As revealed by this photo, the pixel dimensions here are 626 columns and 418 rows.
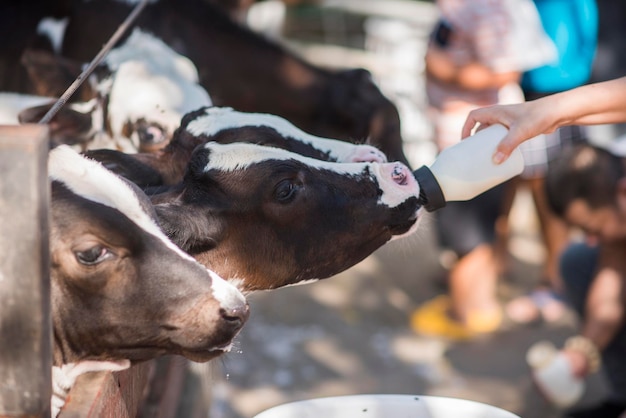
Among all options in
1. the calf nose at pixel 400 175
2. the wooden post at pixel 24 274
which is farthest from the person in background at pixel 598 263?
the wooden post at pixel 24 274

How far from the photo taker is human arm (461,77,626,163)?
2.07m

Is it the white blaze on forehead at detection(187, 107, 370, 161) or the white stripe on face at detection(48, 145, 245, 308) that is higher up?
the white stripe on face at detection(48, 145, 245, 308)

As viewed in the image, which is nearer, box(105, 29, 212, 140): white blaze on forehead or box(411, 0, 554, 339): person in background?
box(105, 29, 212, 140): white blaze on forehead

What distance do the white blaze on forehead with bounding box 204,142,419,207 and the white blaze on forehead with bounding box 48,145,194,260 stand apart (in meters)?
0.44

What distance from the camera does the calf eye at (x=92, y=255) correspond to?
5.29 feet

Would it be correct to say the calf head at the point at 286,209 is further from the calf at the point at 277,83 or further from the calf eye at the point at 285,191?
the calf at the point at 277,83

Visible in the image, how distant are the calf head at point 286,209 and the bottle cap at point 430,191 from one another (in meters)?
0.02

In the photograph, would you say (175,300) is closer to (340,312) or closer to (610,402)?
(610,402)

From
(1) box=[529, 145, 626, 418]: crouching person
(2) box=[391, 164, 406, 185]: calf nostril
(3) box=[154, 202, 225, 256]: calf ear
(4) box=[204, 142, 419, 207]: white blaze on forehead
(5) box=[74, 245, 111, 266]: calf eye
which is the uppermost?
(5) box=[74, 245, 111, 266]: calf eye

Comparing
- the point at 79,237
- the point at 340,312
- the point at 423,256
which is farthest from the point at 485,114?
the point at 423,256

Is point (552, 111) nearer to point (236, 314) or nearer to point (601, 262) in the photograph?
point (236, 314)

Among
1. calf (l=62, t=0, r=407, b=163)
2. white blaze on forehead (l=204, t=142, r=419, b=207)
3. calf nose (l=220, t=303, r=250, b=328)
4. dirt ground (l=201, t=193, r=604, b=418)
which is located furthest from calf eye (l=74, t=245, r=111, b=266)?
calf (l=62, t=0, r=407, b=163)

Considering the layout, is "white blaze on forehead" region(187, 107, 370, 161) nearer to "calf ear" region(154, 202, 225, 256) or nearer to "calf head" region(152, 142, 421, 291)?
"calf head" region(152, 142, 421, 291)

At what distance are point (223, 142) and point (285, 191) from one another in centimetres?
30
